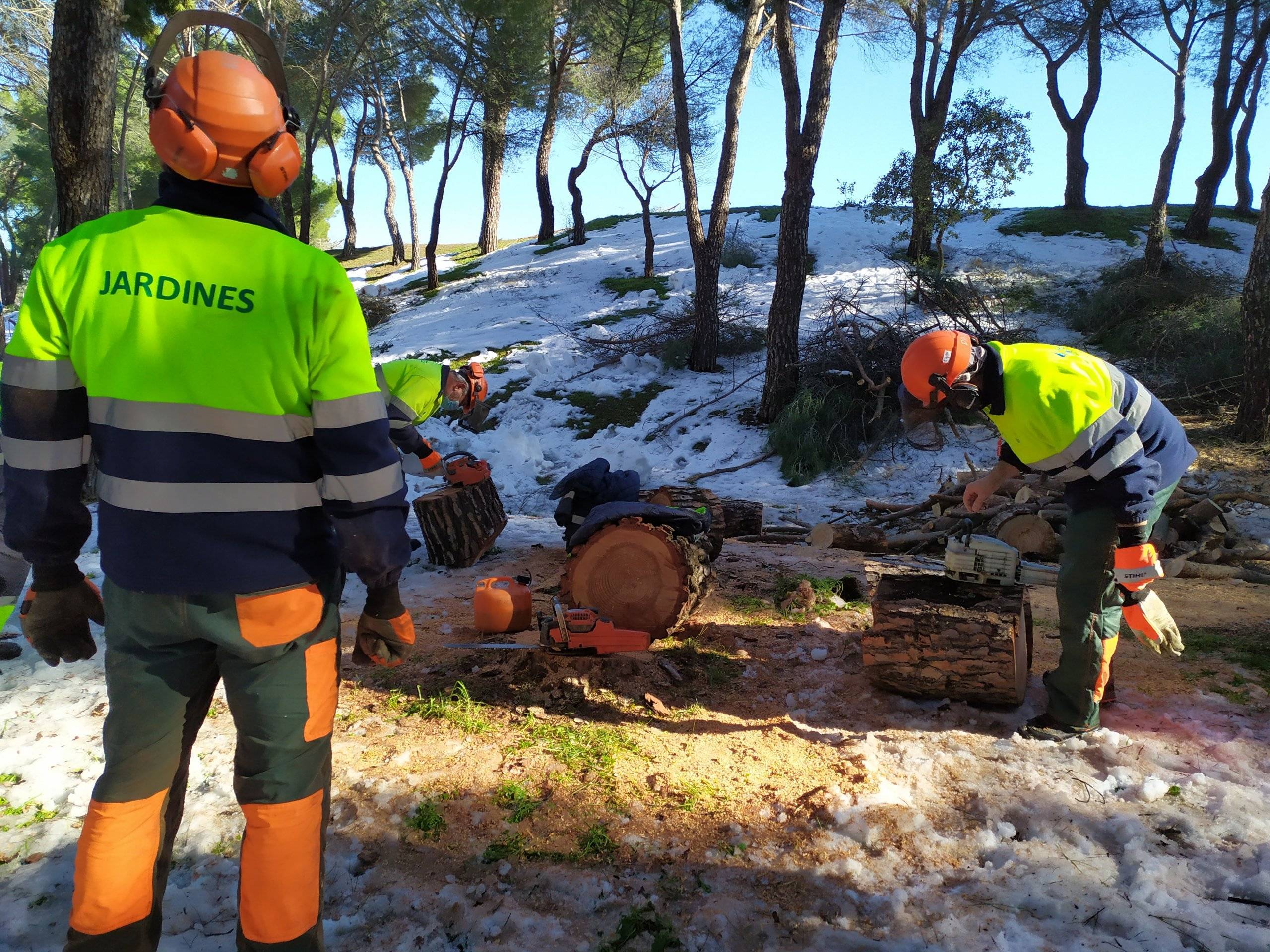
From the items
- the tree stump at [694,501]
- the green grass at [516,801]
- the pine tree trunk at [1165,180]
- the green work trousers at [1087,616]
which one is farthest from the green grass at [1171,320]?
the green grass at [516,801]

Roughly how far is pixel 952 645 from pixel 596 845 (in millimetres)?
1780

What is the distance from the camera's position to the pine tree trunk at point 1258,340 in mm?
7523

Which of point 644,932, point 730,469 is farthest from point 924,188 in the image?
point 644,932

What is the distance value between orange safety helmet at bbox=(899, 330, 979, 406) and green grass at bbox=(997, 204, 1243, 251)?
56.0 ft

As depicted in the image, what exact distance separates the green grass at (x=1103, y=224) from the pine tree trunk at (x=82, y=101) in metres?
18.2

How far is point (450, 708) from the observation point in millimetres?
3447

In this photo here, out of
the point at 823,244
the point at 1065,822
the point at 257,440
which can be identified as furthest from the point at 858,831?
the point at 823,244

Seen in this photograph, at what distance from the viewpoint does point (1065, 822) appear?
258cm

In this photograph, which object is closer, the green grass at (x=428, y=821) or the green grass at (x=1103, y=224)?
the green grass at (x=428, y=821)

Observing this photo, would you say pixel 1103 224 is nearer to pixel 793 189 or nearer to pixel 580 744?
pixel 793 189

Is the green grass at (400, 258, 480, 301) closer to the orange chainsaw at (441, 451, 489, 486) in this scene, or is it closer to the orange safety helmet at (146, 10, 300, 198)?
the orange chainsaw at (441, 451, 489, 486)

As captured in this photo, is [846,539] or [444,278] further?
[444,278]

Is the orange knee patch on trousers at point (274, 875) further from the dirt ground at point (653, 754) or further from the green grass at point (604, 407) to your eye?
the green grass at point (604, 407)

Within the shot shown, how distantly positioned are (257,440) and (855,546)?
18.2 feet
